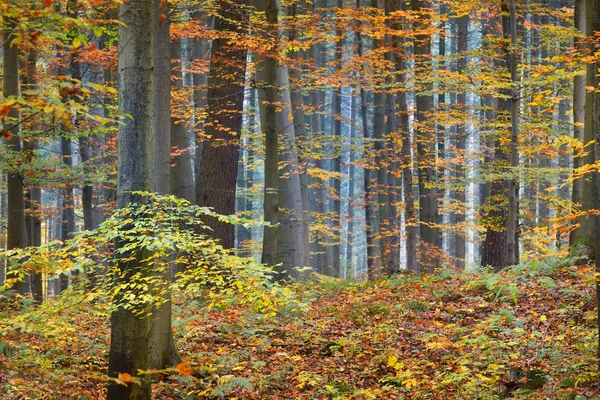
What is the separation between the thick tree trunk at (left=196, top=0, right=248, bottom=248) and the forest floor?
99.9 inches

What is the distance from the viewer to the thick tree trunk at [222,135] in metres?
12.5

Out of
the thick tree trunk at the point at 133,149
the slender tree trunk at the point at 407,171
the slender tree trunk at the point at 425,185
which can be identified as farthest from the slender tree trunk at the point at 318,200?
the thick tree trunk at the point at 133,149

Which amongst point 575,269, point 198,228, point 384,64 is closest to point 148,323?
point 198,228

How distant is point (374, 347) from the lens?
867 cm

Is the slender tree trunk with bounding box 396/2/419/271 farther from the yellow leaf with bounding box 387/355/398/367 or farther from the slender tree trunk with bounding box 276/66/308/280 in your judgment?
the yellow leaf with bounding box 387/355/398/367

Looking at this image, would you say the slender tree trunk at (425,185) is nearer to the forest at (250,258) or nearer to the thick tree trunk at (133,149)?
the forest at (250,258)

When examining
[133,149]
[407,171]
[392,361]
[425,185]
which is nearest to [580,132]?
[425,185]

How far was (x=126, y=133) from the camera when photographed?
19.6 ft

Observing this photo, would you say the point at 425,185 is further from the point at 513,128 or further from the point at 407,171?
the point at 513,128

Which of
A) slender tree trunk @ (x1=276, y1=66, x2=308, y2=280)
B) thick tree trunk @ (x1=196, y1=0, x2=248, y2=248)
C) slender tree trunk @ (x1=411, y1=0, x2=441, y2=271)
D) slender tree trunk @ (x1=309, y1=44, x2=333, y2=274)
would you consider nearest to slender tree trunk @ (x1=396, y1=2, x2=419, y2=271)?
slender tree trunk @ (x1=411, y1=0, x2=441, y2=271)

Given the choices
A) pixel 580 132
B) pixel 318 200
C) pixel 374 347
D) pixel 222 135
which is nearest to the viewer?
pixel 374 347

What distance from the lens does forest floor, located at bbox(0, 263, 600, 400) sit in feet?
22.0

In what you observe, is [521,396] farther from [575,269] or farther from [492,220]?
[492,220]

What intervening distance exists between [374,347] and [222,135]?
20.0 feet
